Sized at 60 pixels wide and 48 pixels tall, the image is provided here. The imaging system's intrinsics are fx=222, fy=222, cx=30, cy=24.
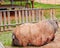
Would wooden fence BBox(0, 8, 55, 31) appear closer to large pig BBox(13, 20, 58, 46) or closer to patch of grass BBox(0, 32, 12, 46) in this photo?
patch of grass BBox(0, 32, 12, 46)

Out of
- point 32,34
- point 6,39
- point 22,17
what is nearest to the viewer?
point 32,34

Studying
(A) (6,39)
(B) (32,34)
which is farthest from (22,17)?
(B) (32,34)

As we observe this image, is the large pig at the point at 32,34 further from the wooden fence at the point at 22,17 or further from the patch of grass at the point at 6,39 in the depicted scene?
the wooden fence at the point at 22,17

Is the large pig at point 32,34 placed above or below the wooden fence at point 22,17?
above

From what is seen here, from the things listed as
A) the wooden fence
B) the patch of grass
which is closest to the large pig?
the patch of grass

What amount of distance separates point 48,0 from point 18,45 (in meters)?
16.0

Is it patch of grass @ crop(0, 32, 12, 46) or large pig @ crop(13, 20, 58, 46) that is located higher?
large pig @ crop(13, 20, 58, 46)

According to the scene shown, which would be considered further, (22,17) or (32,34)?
(22,17)

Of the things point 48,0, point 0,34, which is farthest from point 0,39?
point 48,0

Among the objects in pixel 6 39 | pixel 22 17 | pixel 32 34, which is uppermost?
pixel 32 34

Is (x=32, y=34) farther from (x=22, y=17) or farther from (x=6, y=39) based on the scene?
(x=22, y=17)

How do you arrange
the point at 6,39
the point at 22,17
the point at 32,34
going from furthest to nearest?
the point at 22,17
the point at 6,39
the point at 32,34

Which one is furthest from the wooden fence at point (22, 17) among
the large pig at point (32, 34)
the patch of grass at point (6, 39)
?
the large pig at point (32, 34)

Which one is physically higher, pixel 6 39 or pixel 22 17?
pixel 22 17
